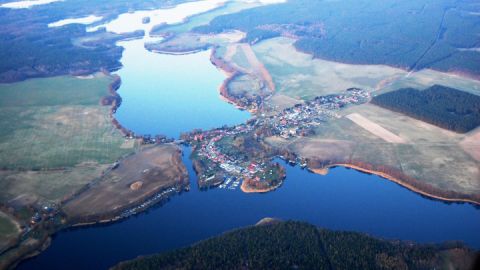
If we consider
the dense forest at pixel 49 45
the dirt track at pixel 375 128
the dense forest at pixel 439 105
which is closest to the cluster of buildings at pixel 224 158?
the dirt track at pixel 375 128

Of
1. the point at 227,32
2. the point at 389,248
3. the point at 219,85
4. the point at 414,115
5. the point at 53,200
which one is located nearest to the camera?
the point at 389,248

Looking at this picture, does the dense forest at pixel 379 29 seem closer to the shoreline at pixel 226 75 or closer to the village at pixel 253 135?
the shoreline at pixel 226 75

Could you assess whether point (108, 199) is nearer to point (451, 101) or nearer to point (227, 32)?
point (451, 101)

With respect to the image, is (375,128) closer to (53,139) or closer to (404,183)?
(404,183)

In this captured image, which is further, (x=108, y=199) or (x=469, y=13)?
(x=469, y=13)

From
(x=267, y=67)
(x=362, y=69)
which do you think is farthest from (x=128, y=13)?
(x=362, y=69)

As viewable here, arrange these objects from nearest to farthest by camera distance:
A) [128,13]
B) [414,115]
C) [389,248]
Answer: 1. [389,248]
2. [414,115]
3. [128,13]

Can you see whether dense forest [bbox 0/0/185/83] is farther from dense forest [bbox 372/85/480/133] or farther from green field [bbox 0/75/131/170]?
dense forest [bbox 372/85/480/133]
